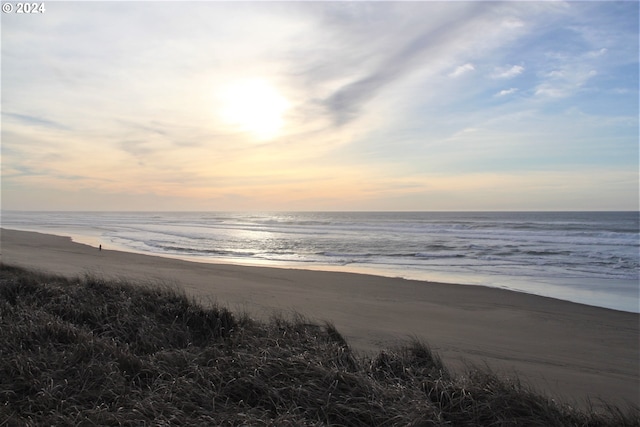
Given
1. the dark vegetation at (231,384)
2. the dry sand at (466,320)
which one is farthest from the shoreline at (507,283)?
the dark vegetation at (231,384)

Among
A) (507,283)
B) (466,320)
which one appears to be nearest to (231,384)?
(466,320)

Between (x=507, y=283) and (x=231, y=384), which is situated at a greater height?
(x=231, y=384)

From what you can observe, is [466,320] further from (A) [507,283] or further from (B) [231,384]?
(B) [231,384]

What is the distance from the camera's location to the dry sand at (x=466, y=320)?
6.79 meters

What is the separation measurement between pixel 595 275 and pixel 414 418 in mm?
17314

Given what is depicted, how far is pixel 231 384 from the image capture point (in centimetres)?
425

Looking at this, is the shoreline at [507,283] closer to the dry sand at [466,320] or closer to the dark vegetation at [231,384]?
the dry sand at [466,320]

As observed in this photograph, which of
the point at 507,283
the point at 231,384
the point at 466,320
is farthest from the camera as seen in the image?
the point at 507,283

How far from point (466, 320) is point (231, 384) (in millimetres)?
7411

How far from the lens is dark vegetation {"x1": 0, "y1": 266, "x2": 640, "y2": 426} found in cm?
373

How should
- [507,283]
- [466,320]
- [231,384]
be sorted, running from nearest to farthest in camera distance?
[231,384], [466,320], [507,283]

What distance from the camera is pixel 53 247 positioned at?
86.1 ft

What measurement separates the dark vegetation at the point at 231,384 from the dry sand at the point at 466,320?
78.0 inches

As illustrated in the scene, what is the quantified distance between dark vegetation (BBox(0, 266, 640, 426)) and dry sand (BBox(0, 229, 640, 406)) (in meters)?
1.98
